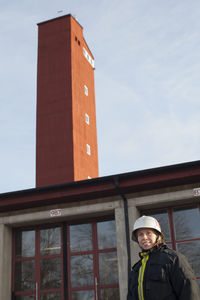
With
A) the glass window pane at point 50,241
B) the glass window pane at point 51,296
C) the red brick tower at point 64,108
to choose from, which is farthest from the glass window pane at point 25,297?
the red brick tower at point 64,108

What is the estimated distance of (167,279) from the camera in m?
4.19

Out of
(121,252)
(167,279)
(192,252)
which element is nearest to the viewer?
(167,279)

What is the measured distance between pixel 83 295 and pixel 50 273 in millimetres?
1388

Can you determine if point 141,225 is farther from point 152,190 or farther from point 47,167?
point 47,167

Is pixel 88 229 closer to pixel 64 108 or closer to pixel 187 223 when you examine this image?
Answer: pixel 187 223

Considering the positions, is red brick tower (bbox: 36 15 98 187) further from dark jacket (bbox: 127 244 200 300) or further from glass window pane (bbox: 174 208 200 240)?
dark jacket (bbox: 127 244 200 300)

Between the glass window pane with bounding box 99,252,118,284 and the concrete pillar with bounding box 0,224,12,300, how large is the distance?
3.20 meters

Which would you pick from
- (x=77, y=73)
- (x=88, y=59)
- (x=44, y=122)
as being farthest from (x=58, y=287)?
(x=88, y=59)

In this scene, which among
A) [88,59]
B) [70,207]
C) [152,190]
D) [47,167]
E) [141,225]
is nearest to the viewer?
[141,225]

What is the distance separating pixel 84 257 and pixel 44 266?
147 cm

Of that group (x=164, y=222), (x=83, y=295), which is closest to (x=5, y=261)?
(x=83, y=295)

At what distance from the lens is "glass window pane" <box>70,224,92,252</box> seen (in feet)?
44.6

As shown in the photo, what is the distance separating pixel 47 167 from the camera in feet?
105

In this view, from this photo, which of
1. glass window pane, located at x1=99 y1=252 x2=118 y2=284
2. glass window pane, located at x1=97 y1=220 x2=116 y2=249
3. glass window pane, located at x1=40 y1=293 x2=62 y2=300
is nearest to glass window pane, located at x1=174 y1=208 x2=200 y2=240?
glass window pane, located at x1=97 y1=220 x2=116 y2=249
